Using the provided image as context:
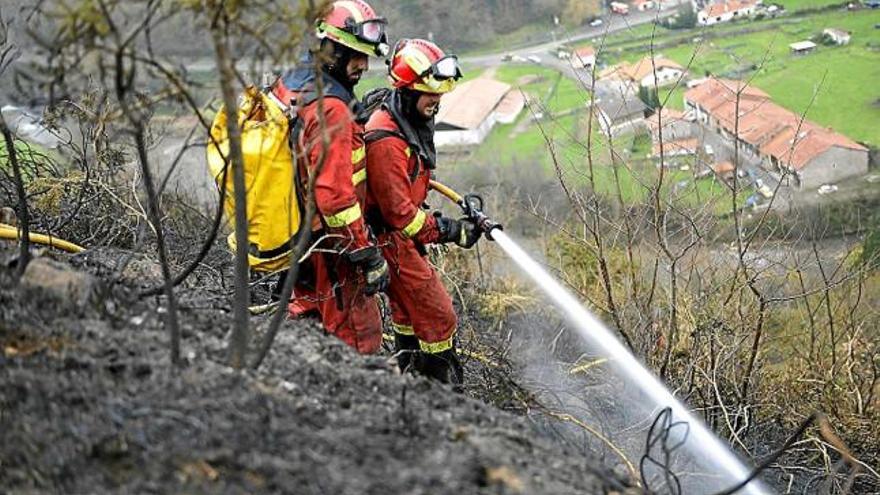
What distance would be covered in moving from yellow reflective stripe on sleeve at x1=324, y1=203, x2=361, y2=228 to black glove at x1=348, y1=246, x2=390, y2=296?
17cm

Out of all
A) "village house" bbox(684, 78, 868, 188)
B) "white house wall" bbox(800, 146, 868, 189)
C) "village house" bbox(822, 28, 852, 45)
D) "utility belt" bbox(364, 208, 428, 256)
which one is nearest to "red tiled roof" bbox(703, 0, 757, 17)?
"village house" bbox(822, 28, 852, 45)

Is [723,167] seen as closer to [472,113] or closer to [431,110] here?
[431,110]

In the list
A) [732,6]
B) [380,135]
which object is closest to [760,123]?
[380,135]

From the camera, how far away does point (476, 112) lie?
20031 millimetres

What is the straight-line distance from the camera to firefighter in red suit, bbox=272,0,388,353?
12.6ft

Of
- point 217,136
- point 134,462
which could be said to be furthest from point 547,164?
point 134,462

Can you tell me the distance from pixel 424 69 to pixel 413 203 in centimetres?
68

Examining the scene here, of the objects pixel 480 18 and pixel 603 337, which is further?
pixel 480 18

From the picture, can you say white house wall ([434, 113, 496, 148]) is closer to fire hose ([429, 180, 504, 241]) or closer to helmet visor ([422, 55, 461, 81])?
fire hose ([429, 180, 504, 241])

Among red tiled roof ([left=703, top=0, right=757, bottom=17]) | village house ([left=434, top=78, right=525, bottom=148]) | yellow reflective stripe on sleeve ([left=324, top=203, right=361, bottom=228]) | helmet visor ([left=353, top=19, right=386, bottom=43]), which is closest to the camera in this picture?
yellow reflective stripe on sleeve ([left=324, top=203, right=361, bottom=228])

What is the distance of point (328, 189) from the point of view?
3867 mm

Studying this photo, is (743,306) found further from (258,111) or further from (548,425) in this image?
(258,111)

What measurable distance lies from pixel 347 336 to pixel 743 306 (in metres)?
3.64

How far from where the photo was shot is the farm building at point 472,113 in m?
19.7
